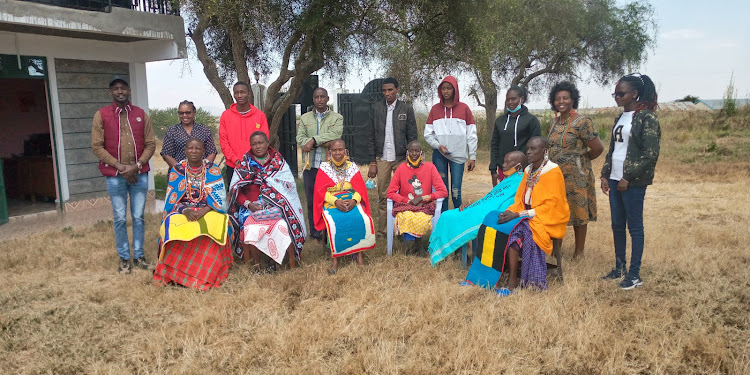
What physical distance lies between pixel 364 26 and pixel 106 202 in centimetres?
529

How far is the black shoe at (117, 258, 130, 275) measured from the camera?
5188 millimetres

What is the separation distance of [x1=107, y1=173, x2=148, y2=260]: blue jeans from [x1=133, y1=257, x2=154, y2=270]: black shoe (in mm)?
43

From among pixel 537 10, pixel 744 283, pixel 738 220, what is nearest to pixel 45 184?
pixel 744 283

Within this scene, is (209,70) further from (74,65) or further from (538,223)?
(538,223)

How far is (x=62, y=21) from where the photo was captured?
22.0ft

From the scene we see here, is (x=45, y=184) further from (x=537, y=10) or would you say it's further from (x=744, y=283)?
(x=537, y=10)

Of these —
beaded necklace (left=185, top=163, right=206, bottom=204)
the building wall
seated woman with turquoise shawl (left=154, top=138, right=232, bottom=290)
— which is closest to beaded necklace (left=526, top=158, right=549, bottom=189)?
seated woman with turquoise shawl (left=154, top=138, right=232, bottom=290)

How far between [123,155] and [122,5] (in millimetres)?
4067

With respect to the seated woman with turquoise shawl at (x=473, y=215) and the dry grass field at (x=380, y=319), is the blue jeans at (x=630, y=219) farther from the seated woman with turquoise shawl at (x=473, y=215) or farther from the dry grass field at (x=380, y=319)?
the seated woman with turquoise shawl at (x=473, y=215)

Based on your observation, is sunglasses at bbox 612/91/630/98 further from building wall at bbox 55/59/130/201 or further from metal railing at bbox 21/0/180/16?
building wall at bbox 55/59/130/201

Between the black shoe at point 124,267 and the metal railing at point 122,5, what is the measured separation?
389 centimetres

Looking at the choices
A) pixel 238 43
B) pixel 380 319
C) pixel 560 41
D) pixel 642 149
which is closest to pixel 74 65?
pixel 238 43

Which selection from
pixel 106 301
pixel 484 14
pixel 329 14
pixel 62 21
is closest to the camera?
pixel 106 301

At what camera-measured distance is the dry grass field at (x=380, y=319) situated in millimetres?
3236
